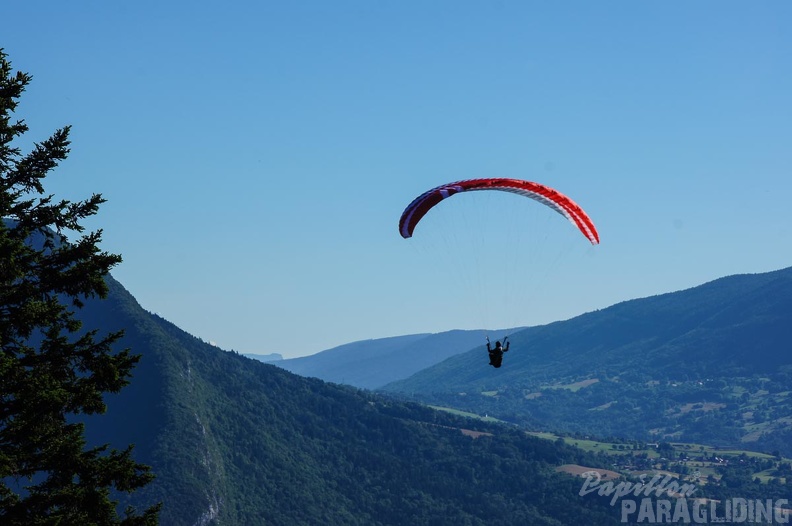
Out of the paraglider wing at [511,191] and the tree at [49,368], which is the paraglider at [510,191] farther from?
the tree at [49,368]

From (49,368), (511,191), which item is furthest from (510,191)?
(49,368)

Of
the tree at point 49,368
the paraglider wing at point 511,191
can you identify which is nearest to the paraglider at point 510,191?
the paraglider wing at point 511,191

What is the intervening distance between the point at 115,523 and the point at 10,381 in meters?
5.98

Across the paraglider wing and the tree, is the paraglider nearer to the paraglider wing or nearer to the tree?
the paraglider wing

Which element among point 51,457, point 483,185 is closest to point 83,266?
point 51,457

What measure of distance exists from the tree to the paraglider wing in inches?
1463

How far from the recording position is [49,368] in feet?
106

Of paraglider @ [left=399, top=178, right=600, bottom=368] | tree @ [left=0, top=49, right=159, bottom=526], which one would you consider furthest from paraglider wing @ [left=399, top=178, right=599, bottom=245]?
tree @ [left=0, top=49, right=159, bottom=526]

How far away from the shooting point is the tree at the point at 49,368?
100ft

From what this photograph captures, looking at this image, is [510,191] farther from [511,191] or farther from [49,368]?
[49,368]

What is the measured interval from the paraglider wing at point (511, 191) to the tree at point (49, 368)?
37159 mm

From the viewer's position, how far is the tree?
100 ft

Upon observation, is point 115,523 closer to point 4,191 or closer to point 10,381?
point 10,381

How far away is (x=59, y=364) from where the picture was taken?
3253 centimetres
